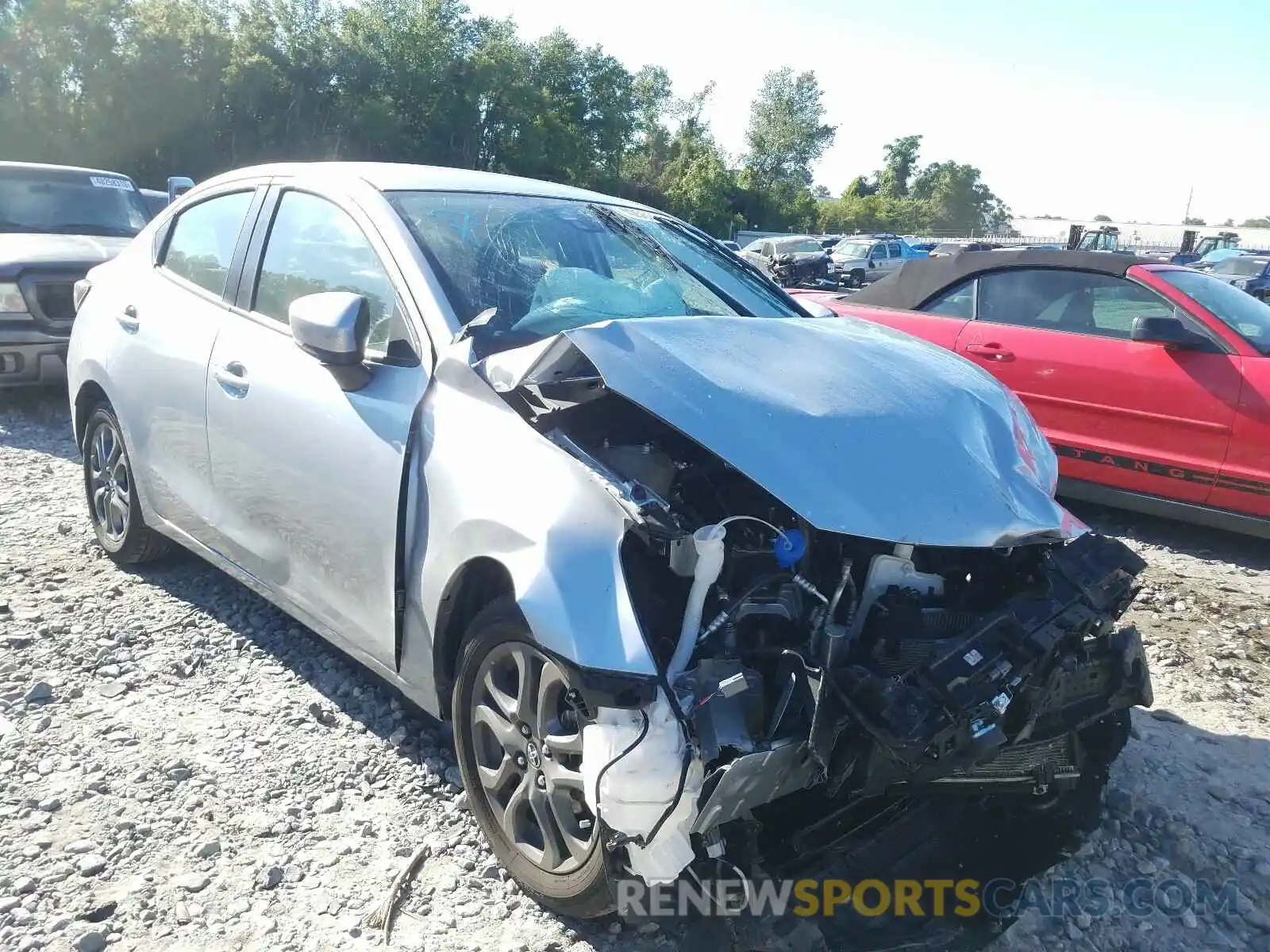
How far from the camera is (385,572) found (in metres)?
2.69

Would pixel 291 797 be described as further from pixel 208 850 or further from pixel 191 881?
pixel 191 881

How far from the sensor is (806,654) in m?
2.16

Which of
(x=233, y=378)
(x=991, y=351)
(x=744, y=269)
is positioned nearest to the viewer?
(x=233, y=378)

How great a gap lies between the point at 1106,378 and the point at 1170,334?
414 mm

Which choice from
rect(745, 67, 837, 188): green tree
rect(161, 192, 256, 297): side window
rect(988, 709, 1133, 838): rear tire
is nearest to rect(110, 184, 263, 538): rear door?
rect(161, 192, 256, 297): side window

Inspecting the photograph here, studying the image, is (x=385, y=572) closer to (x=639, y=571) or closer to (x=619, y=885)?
(x=639, y=571)

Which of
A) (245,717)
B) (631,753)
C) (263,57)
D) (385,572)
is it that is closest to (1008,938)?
(631,753)

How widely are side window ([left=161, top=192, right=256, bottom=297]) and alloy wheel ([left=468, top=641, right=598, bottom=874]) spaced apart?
205cm

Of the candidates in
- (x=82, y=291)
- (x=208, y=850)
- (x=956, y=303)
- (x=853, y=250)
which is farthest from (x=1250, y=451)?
(x=853, y=250)

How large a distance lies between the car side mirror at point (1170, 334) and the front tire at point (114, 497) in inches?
203

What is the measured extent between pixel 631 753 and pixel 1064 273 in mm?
5035

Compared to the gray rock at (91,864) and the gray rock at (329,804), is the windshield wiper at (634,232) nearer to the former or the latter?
the gray rock at (329,804)

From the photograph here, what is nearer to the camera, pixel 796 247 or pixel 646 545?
pixel 646 545

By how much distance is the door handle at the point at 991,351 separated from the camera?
588 cm
